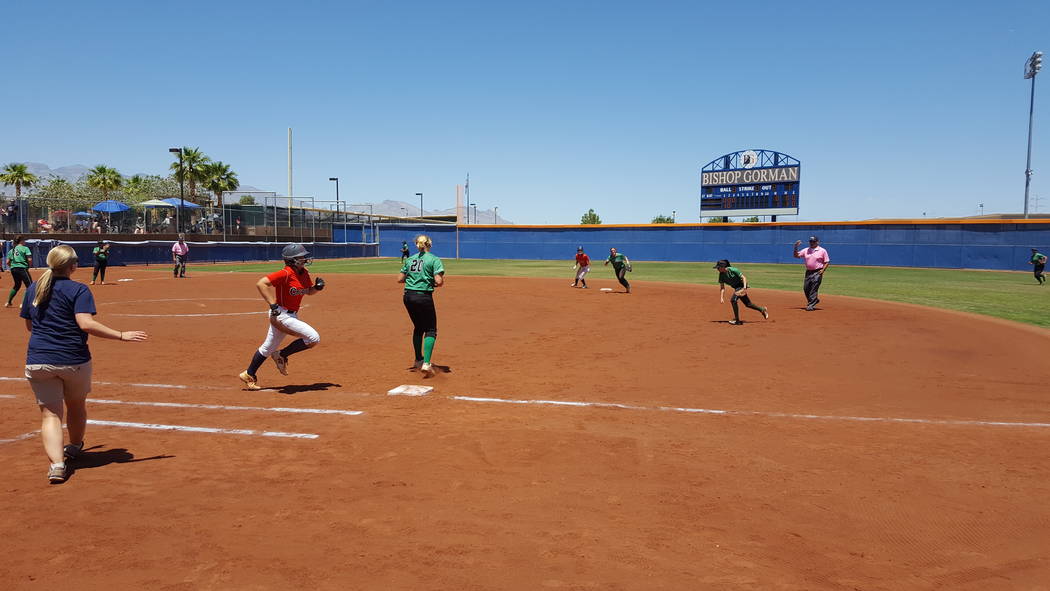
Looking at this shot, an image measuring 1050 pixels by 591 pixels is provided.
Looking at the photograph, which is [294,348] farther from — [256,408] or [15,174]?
[15,174]

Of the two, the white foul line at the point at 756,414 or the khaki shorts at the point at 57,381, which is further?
the white foul line at the point at 756,414

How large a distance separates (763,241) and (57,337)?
190 feet

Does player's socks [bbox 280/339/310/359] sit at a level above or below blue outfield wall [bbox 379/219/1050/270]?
below

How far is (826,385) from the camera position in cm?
973

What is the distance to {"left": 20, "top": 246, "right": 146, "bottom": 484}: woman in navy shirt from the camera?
18.2ft

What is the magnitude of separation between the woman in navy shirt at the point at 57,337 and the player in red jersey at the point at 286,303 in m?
2.97

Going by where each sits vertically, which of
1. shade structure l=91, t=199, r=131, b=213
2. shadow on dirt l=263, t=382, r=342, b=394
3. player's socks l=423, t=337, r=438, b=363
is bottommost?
shadow on dirt l=263, t=382, r=342, b=394

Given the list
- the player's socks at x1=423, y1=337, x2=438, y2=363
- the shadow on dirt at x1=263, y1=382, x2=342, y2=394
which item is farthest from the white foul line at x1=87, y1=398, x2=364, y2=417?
the player's socks at x1=423, y1=337, x2=438, y2=363

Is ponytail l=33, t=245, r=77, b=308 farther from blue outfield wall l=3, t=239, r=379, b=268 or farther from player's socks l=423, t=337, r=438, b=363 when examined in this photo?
blue outfield wall l=3, t=239, r=379, b=268

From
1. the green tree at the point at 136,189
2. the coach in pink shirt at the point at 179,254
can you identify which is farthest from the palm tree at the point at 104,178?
the coach in pink shirt at the point at 179,254

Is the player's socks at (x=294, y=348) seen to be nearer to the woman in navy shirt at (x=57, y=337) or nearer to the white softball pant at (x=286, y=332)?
the white softball pant at (x=286, y=332)

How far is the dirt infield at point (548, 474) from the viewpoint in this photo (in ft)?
13.4

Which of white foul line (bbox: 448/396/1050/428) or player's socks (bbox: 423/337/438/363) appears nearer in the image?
white foul line (bbox: 448/396/1050/428)

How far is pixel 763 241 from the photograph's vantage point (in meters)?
57.9
